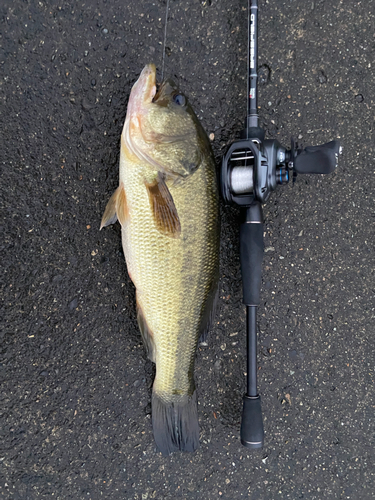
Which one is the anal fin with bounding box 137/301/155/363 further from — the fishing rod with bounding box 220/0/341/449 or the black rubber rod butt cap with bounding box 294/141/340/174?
the black rubber rod butt cap with bounding box 294/141/340/174

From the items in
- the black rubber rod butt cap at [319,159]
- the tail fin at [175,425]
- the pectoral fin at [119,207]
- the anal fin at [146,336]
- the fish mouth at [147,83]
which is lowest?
the tail fin at [175,425]

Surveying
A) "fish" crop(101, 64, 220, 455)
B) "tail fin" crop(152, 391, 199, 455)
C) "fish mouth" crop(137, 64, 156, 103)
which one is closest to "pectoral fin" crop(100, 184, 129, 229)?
"fish" crop(101, 64, 220, 455)

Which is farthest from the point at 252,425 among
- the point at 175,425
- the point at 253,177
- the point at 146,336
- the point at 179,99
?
the point at 179,99

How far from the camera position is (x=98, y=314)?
1892 millimetres

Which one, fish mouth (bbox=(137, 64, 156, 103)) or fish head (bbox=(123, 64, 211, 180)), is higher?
fish mouth (bbox=(137, 64, 156, 103))

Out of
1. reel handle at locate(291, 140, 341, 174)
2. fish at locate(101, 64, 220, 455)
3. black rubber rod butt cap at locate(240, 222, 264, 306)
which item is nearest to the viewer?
reel handle at locate(291, 140, 341, 174)

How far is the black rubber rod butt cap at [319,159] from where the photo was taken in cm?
150

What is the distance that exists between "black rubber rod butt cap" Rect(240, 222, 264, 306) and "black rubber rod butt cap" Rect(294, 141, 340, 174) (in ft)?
1.13

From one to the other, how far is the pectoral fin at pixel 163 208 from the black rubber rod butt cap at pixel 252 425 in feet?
3.11

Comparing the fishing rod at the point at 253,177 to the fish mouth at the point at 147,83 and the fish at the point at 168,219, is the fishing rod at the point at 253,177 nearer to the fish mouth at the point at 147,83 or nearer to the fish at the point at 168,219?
the fish at the point at 168,219

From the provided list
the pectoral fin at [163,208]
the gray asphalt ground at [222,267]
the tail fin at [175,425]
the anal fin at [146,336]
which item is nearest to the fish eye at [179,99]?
the gray asphalt ground at [222,267]

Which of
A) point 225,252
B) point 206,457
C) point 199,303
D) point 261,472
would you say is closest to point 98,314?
point 199,303

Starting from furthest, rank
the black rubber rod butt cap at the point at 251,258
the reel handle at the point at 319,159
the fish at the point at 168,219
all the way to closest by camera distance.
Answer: the black rubber rod butt cap at the point at 251,258
the fish at the point at 168,219
the reel handle at the point at 319,159

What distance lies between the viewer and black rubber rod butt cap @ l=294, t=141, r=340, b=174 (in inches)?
59.1
